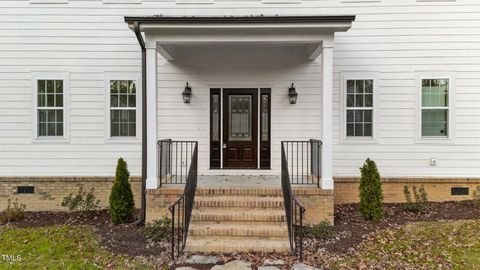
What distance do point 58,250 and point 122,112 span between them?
12.9 feet

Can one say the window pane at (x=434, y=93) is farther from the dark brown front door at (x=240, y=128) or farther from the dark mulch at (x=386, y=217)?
the dark brown front door at (x=240, y=128)

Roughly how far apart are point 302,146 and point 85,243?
529cm

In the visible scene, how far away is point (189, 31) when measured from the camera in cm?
675

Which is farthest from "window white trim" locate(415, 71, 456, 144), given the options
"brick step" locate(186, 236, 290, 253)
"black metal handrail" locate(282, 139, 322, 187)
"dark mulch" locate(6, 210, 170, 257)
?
"dark mulch" locate(6, 210, 170, 257)

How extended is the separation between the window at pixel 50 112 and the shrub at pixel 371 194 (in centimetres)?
766

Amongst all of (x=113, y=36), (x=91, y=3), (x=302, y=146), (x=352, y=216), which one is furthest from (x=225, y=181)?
(x=91, y=3)

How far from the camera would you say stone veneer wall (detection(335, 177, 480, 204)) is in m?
8.36

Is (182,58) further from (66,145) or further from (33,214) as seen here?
(33,214)

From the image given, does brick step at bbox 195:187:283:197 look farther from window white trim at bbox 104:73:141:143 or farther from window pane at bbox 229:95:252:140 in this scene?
window white trim at bbox 104:73:141:143

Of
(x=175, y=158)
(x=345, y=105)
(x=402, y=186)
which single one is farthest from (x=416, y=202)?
(x=175, y=158)

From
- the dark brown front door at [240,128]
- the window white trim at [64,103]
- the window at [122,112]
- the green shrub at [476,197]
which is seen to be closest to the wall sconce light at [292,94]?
the dark brown front door at [240,128]

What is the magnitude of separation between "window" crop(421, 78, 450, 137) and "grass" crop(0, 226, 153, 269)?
25.1ft

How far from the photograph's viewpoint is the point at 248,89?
8727 millimetres

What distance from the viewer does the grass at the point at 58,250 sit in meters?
5.16
